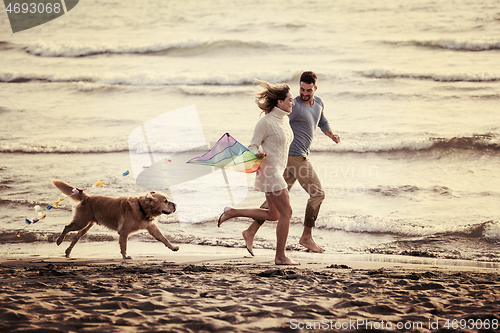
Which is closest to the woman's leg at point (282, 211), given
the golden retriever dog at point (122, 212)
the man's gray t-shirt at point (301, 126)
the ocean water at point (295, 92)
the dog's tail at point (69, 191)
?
the man's gray t-shirt at point (301, 126)

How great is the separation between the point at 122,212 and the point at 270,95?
7.79 ft

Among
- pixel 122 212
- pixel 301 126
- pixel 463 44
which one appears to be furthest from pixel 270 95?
pixel 463 44

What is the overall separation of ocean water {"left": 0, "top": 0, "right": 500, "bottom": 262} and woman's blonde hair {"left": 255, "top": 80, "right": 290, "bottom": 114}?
216 centimetres

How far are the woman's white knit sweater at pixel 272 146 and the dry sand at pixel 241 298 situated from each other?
2.87ft

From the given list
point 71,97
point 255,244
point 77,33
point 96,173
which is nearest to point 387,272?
point 255,244

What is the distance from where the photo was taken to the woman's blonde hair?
14.8ft

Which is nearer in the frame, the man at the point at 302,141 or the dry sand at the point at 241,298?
the dry sand at the point at 241,298

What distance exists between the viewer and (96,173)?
33.0 ft

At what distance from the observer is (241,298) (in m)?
3.38

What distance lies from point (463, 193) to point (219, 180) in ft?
15.8

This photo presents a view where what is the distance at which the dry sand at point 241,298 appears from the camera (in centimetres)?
281

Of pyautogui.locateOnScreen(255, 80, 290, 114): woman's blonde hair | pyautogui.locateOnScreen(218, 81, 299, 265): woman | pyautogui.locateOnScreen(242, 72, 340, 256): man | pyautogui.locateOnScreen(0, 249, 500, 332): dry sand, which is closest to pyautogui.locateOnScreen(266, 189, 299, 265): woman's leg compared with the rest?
pyautogui.locateOnScreen(218, 81, 299, 265): woman

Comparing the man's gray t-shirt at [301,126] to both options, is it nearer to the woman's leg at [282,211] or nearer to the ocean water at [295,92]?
the woman's leg at [282,211]

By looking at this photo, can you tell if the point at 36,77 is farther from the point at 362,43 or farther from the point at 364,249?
the point at 364,249
